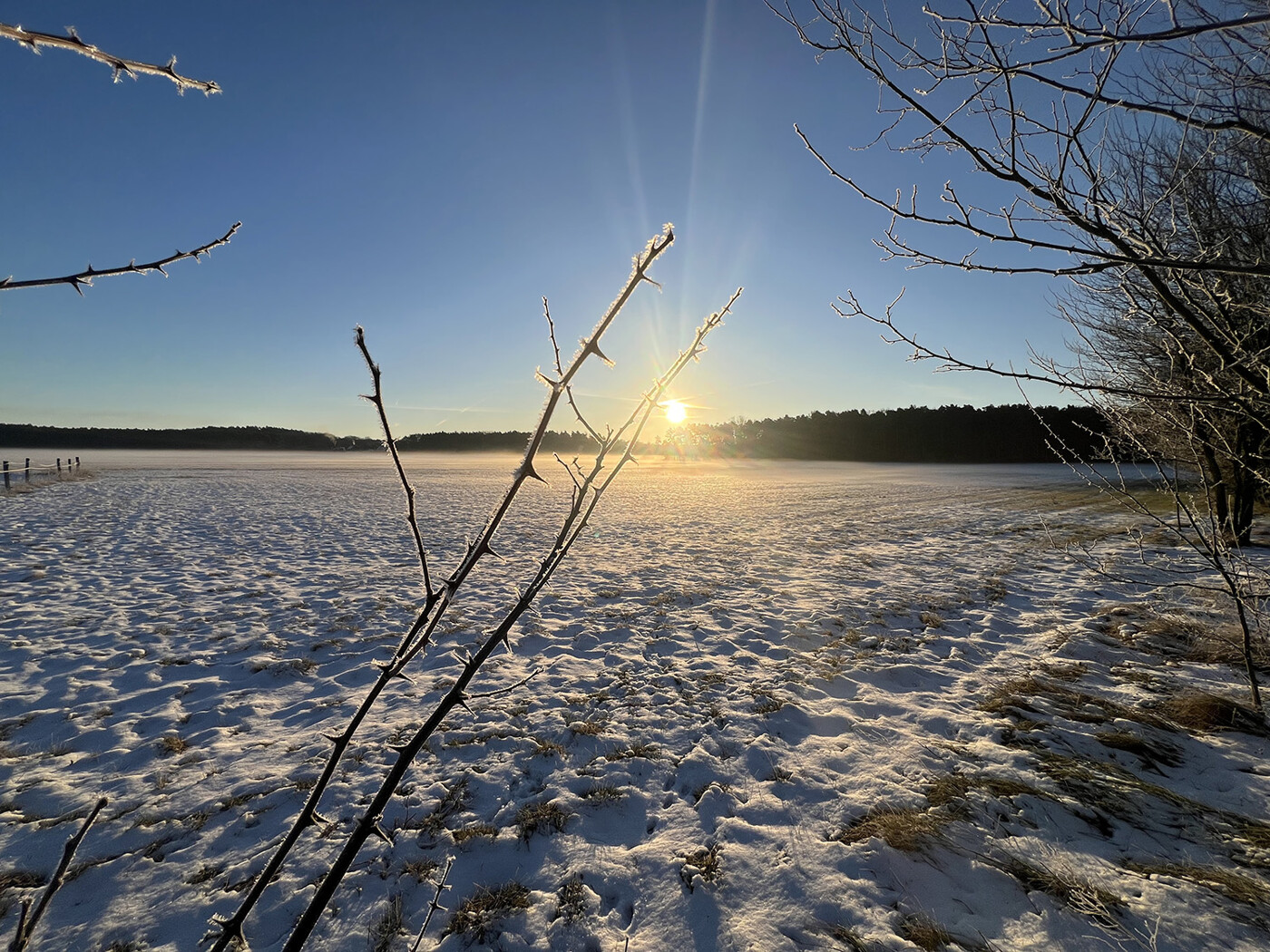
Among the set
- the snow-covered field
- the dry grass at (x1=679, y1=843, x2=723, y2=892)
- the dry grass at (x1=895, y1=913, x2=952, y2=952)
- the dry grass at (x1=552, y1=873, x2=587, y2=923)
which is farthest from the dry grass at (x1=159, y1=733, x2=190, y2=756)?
the dry grass at (x1=895, y1=913, x2=952, y2=952)

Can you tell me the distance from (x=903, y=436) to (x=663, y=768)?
57.4 metres

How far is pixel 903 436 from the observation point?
5428 centimetres

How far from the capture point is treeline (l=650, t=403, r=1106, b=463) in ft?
160

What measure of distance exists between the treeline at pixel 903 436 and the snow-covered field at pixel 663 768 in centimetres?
3852

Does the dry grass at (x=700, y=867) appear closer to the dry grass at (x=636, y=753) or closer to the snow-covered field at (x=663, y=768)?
the snow-covered field at (x=663, y=768)

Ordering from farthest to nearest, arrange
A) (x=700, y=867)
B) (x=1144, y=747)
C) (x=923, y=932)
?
1. (x=1144, y=747)
2. (x=700, y=867)
3. (x=923, y=932)

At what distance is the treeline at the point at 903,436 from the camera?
160ft

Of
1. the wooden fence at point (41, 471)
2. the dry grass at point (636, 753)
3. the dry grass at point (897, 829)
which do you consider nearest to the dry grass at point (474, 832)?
the dry grass at point (636, 753)

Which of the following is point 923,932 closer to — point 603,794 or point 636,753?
point 603,794

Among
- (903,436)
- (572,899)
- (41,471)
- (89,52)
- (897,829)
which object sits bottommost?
(572,899)

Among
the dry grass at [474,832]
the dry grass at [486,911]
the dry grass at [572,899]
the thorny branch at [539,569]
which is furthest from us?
the dry grass at [474,832]

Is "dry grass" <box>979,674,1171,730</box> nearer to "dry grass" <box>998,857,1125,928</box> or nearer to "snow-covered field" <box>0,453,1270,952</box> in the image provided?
"snow-covered field" <box>0,453,1270,952</box>

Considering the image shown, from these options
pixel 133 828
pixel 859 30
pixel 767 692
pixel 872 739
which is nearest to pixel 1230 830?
pixel 872 739

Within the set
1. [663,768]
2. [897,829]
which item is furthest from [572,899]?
[897,829]
